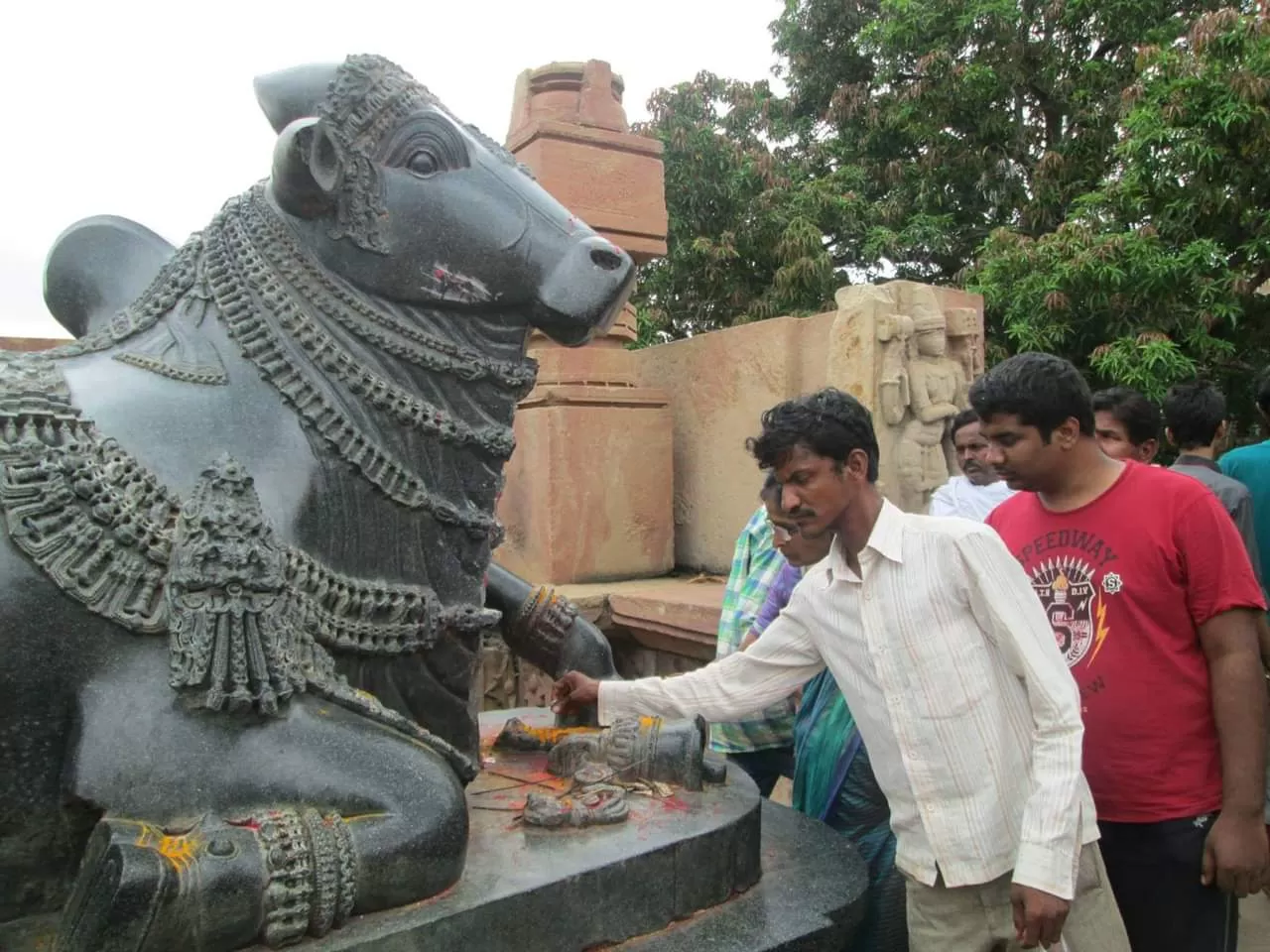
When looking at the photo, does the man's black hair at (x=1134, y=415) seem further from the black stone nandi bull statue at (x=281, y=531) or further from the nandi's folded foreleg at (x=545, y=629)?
the black stone nandi bull statue at (x=281, y=531)

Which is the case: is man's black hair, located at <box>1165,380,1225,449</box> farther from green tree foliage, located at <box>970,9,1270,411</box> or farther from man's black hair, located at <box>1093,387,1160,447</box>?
green tree foliage, located at <box>970,9,1270,411</box>

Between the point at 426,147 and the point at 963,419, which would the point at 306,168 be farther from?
the point at 963,419

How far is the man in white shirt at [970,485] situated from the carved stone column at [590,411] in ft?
5.62

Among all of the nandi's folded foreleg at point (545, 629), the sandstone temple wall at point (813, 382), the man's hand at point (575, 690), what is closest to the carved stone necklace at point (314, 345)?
the nandi's folded foreleg at point (545, 629)

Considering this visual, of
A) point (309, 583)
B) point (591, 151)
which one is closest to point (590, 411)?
point (591, 151)

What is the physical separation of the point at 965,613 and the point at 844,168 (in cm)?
1057

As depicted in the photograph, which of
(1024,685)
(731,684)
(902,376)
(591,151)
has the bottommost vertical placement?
(731,684)

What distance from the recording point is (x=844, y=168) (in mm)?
11648

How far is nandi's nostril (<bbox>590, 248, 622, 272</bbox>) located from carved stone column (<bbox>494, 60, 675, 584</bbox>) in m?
2.85

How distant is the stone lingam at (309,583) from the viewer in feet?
5.36

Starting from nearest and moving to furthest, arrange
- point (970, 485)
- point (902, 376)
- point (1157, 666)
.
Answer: point (1157, 666) → point (970, 485) → point (902, 376)

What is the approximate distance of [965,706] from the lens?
1856 millimetres

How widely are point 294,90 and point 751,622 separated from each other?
1.90 m

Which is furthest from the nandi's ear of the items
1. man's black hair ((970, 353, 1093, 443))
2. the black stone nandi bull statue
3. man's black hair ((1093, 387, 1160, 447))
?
man's black hair ((1093, 387, 1160, 447))
